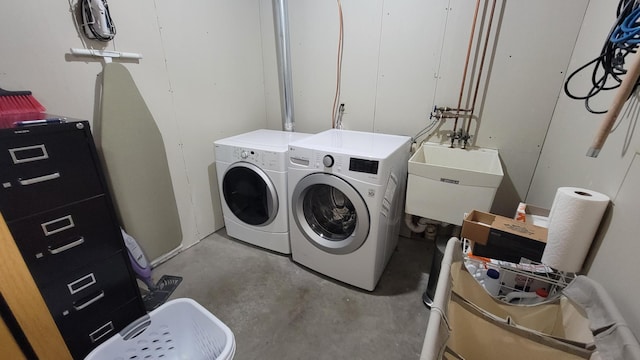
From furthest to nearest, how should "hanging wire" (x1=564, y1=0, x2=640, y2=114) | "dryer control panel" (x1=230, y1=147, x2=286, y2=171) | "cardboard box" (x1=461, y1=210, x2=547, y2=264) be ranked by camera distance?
"dryer control panel" (x1=230, y1=147, x2=286, y2=171) < "cardboard box" (x1=461, y1=210, x2=547, y2=264) < "hanging wire" (x1=564, y1=0, x2=640, y2=114)

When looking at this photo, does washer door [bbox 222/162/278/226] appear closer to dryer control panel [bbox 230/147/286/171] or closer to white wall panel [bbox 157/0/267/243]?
dryer control panel [bbox 230/147/286/171]

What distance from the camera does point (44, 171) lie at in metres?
0.99

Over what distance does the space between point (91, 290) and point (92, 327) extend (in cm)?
18

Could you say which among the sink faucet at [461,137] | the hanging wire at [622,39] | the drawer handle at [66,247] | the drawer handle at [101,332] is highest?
the hanging wire at [622,39]

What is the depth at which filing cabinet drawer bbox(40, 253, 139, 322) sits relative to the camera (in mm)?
1074

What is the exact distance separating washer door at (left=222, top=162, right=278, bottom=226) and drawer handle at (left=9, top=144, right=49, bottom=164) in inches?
40.7

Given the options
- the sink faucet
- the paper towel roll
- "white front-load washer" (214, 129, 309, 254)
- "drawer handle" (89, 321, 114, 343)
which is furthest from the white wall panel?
the paper towel roll

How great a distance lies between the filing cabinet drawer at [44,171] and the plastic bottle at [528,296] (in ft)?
5.86

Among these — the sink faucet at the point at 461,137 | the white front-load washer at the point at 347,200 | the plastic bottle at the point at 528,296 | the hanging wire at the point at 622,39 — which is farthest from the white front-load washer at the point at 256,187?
the hanging wire at the point at 622,39

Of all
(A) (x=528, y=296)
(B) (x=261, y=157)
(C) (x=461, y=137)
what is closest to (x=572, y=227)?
(A) (x=528, y=296)

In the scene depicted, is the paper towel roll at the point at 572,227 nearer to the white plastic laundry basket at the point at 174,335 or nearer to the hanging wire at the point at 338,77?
the white plastic laundry basket at the point at 174,335

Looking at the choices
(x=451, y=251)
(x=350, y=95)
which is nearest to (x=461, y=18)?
(x=350, y=95)

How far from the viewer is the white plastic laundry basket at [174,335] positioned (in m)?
1.08

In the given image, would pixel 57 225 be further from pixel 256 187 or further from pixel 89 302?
pixel 256 187
